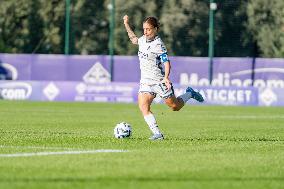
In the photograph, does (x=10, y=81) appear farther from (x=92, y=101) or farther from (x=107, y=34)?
(x=107, y=34)

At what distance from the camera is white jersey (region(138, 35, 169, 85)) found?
17016 mm

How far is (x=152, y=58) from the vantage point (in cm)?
1706

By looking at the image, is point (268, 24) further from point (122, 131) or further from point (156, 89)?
point (156, 89)

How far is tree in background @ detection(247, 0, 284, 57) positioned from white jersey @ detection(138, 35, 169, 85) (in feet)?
150

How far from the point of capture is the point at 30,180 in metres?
10.4

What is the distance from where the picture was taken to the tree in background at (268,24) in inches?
2510

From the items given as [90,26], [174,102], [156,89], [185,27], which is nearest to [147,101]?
[156,89]

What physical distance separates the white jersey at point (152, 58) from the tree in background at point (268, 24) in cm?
4560

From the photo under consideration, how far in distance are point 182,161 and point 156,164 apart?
601 mm

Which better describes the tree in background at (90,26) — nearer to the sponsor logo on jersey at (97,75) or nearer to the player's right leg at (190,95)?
the sponsor logo on jersey at (97,75)

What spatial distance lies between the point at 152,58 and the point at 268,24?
49987mm

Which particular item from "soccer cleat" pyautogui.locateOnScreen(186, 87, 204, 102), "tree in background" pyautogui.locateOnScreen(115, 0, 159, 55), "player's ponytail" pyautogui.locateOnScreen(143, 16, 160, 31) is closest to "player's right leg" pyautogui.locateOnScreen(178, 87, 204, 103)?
A: "soccer cleat" pyautogui.locateOnScreen(186, 87, 204, 102)

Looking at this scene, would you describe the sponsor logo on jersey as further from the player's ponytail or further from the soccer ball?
the player's ponytail

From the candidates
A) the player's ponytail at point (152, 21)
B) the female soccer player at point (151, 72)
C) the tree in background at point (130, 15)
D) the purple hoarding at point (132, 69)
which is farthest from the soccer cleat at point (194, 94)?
the tree in background at point (130, 15)
